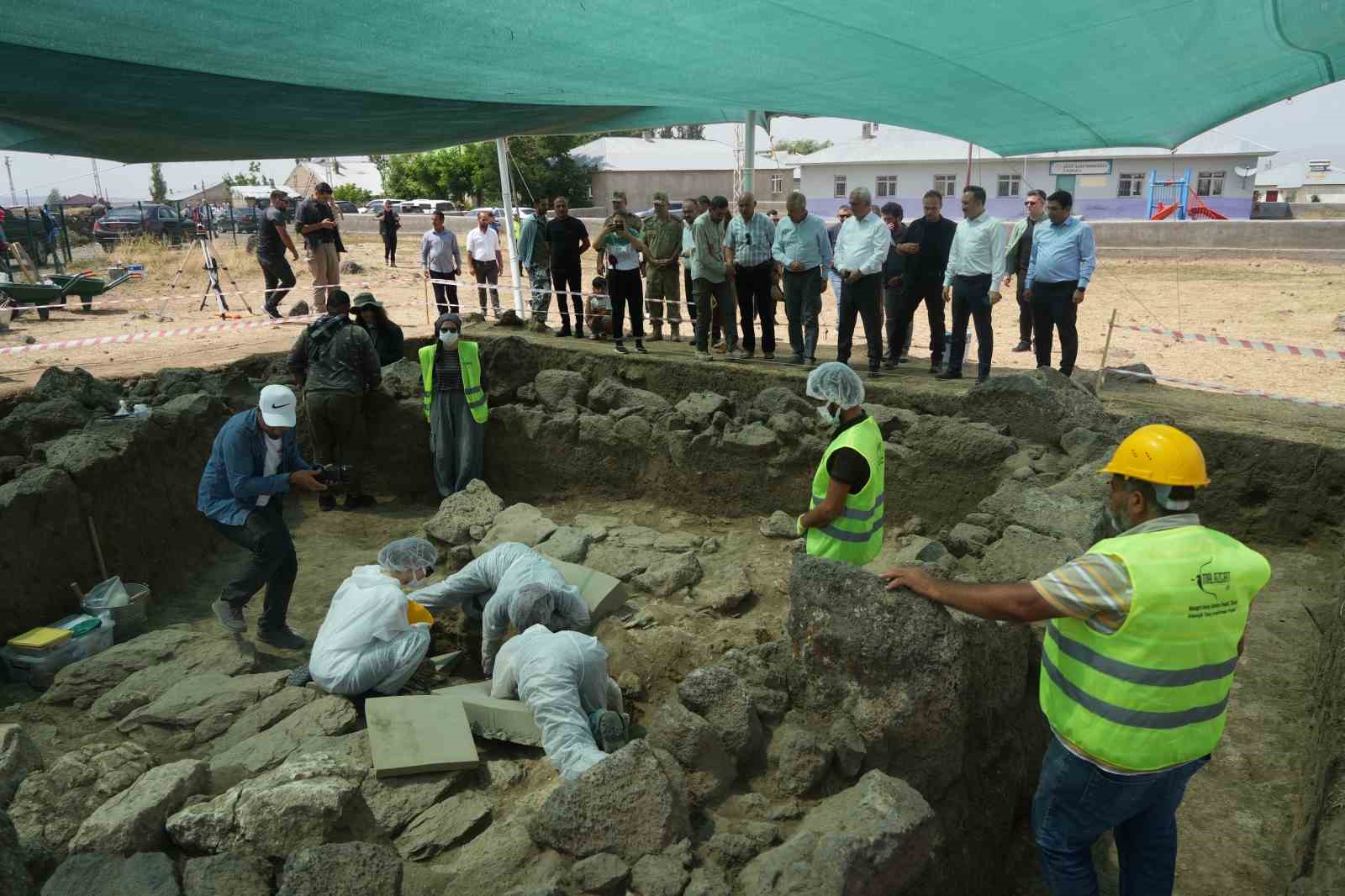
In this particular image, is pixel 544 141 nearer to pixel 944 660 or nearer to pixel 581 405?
pixel 581 405

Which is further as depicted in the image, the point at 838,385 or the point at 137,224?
the point at 137,224

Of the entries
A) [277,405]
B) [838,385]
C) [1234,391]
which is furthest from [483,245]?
[838,385]

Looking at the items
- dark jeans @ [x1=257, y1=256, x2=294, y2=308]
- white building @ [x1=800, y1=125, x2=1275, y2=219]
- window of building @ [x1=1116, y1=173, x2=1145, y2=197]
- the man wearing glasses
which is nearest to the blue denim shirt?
the man wearing glasses

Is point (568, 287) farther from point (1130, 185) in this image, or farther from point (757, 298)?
point (1130, 185)

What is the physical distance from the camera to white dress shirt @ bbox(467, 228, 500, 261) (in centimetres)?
1299

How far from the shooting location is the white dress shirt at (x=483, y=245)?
1299cm

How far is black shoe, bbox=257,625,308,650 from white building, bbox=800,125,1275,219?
97.6 feet

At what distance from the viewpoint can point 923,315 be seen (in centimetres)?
1566

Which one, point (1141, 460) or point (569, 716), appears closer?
point (1141, 460)

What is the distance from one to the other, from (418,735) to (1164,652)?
9.12 ft

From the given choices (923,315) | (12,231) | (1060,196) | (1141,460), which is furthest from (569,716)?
(12,231)

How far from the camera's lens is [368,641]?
4.55 metres

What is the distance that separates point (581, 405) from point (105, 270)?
15.9 metres

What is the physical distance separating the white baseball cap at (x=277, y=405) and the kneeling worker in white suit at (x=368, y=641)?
1.19 m
